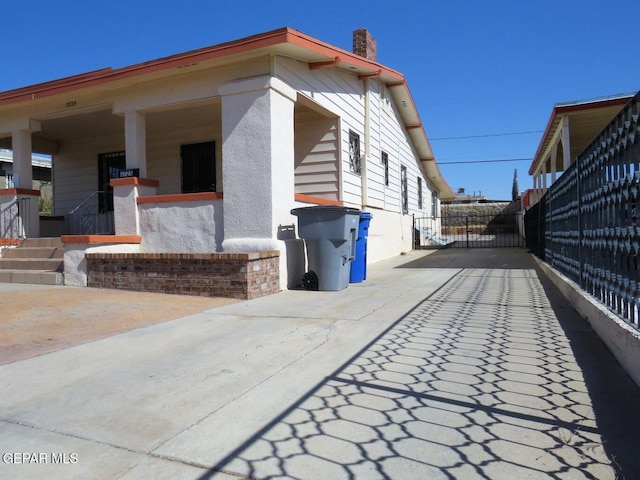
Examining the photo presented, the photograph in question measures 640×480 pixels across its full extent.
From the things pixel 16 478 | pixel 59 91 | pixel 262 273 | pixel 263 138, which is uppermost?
pixel 59 91

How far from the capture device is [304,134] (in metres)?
11.2

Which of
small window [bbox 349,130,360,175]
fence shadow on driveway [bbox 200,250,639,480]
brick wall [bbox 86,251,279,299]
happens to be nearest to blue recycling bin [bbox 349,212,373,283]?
brick wall [bbox 86,251,279,299]

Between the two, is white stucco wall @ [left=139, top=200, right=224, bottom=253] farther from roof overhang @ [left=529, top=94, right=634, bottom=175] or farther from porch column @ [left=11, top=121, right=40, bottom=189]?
roof overhang @ [left=529, top=94, right=634, bottom=175]

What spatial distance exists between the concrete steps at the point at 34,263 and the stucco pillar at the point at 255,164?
140 inches

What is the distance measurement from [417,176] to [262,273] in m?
15.1

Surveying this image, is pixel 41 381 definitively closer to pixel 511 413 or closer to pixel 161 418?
pixel 161 418

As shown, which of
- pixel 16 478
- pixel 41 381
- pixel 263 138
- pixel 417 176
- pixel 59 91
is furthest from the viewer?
pixel 417 176

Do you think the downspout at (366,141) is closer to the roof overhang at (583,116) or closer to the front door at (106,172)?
the roof overhang at (583,116)

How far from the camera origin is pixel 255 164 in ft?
27.1

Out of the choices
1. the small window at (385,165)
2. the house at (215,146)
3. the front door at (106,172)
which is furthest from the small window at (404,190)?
the front door at (106,172)

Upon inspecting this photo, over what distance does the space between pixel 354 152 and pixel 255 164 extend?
14.6 ft

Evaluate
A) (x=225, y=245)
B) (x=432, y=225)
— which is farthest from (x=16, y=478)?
(x=432, y=225)

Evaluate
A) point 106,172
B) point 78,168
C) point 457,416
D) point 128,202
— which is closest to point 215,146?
point 128,202

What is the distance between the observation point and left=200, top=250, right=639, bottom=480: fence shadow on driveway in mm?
2365
